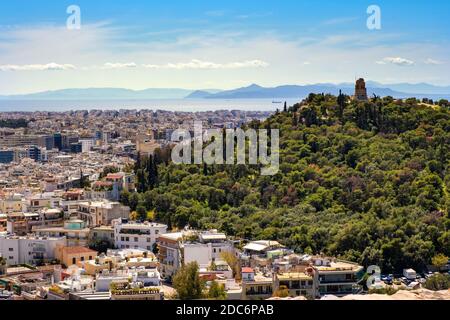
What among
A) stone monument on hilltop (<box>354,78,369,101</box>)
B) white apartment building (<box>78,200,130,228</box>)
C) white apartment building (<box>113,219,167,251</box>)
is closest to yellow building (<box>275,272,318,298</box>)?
white apartment building (<box>113,219,167,251</box>)

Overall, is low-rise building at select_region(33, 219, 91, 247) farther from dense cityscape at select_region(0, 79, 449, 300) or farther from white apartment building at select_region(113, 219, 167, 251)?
white apartment building at select_region(113, 219, 167, 251)

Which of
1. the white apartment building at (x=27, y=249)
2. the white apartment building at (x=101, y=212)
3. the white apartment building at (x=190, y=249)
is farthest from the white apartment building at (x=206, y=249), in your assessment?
the white apartment building at (x=101, y=212)

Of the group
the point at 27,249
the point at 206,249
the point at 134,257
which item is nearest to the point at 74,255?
the point at 27,249

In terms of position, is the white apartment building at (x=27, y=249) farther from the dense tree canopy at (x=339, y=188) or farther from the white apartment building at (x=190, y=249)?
the dense tree canopy at (x=339, y=188)

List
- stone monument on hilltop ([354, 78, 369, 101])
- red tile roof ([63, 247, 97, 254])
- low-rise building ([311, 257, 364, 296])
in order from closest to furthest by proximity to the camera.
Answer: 1. low-rise building ([311, 257, 364, 296])
2. red tile roof ([63, 247, 97, 254])
3. stone monument on hilltop ([354, 78, 369, 101])

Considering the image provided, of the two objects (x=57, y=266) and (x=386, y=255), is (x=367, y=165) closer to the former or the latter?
(x=386, y=255)

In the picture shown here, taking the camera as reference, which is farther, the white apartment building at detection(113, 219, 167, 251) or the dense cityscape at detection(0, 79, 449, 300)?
the white apartment building at detection(113, 219, 167, 251)

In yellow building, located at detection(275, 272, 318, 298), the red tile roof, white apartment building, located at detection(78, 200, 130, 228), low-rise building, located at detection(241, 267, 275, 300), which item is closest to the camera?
low-rise building, located at detection(241, 267, 275, 300)

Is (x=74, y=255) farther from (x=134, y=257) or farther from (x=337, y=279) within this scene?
(x=337, y=279)
